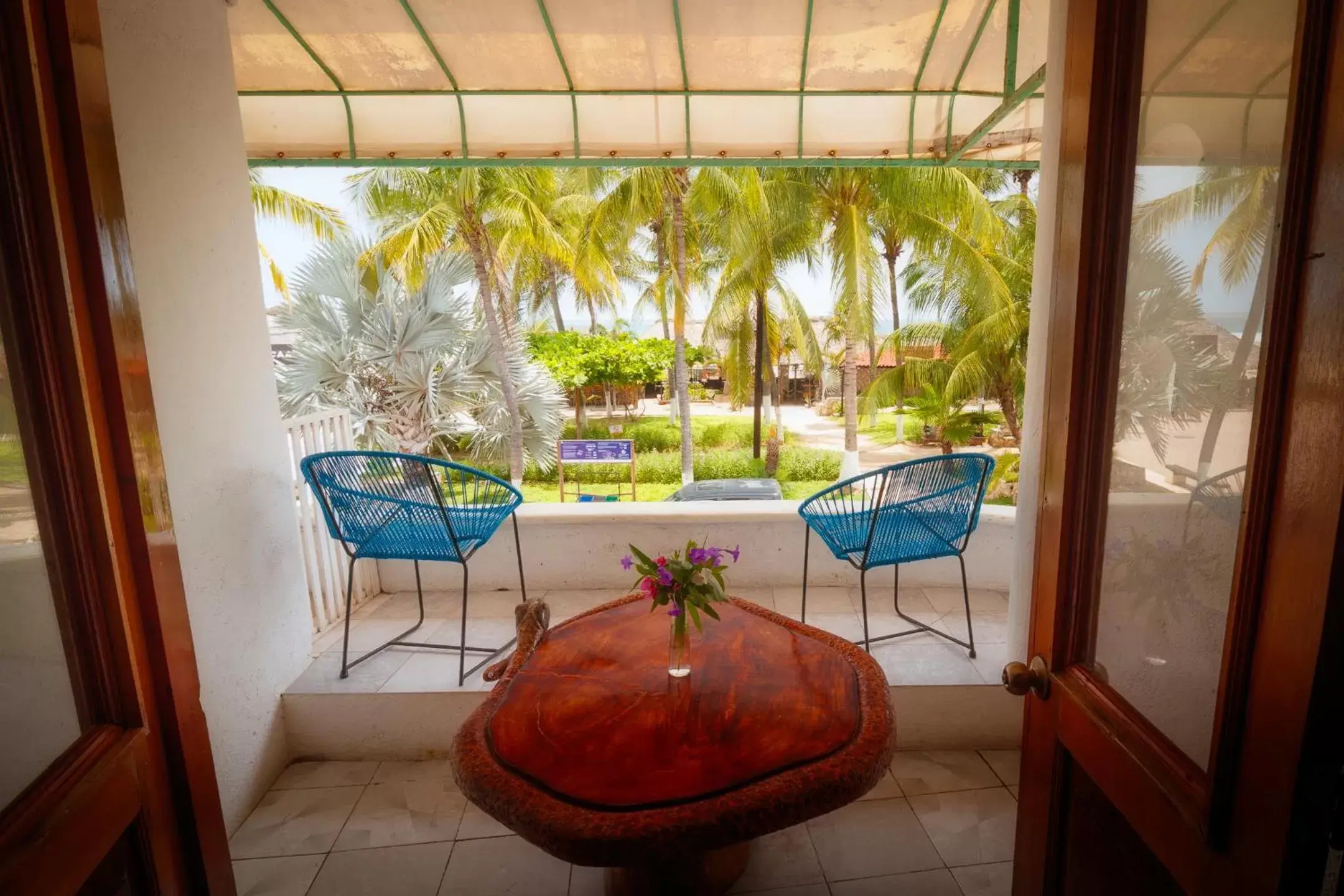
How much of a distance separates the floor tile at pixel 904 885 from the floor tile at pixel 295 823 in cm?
163

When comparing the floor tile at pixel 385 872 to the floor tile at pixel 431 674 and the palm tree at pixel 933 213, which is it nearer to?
the floor tile at pixel 431 674

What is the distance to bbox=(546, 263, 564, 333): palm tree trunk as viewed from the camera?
762 inches

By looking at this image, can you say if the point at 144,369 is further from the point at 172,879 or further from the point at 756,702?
the point at 756,702

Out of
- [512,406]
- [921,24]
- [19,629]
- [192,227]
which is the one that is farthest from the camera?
[512,406]

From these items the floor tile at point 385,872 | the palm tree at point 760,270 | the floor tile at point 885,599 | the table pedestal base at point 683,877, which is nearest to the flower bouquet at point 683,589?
the table pedestal base at point 683,877

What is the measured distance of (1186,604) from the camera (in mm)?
839

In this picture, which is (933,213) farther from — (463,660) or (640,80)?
(463,660)

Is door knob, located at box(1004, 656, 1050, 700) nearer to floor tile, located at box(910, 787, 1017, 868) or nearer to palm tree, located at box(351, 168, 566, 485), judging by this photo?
floor tile, located at box(910, 787, 1017, 868)

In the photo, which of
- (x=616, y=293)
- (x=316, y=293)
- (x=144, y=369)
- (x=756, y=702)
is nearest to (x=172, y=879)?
(x=144, y=369)

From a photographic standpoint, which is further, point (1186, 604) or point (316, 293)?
point (316, 293)

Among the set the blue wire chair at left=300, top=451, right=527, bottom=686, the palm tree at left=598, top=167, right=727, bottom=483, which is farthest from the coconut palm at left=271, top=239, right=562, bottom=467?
the blue wire chair at left=300, top=451, right=527, bottom=686

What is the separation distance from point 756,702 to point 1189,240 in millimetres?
1206

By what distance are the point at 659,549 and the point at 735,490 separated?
388 cm

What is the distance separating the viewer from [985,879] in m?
1.89
